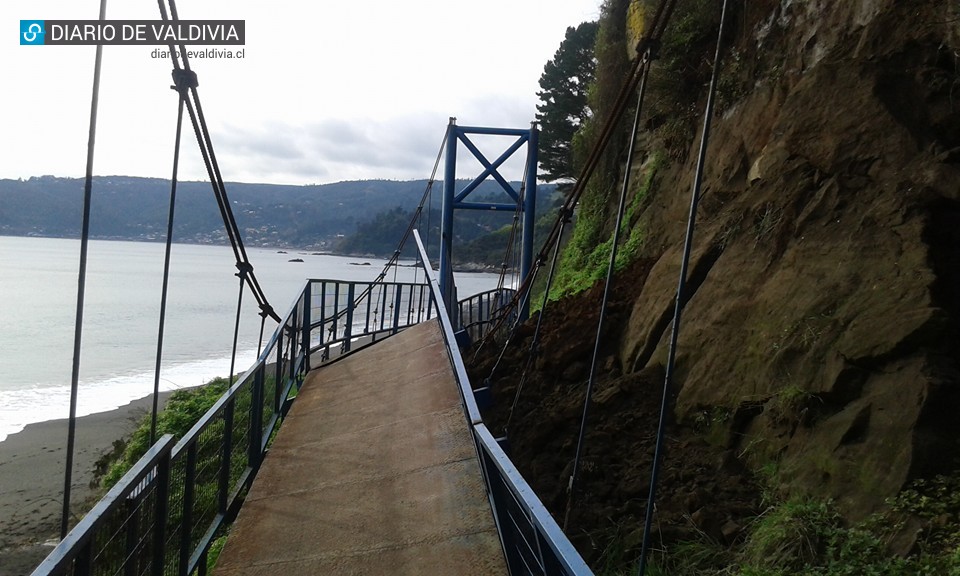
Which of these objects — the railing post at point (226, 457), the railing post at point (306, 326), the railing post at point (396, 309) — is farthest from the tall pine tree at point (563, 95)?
the railing post at point (226, 457)

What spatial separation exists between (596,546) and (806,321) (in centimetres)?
175

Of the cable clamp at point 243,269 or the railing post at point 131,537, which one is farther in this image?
the cable clamp at point 243,269

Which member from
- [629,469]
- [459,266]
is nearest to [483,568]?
[629,469]

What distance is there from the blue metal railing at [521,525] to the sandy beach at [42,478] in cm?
804

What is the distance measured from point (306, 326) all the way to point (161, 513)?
5540mm

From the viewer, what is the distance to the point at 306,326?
868 cm

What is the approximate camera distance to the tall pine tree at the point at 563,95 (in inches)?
1233

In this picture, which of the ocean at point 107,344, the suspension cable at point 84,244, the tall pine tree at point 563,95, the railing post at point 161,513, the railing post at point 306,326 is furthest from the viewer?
the tall pine tree at point 563,95

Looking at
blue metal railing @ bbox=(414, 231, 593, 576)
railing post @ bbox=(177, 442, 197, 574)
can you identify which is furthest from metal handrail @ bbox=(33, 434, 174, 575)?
blue metal railing @ bbox=(414, 231, 593, 576)

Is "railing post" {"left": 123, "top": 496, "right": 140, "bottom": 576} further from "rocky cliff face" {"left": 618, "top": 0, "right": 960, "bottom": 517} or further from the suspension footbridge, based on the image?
"rocky cliff face" {"left": 618, "top": 0, "right": 960, "bottom": 517}

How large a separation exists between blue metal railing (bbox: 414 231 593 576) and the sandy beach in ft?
26.4

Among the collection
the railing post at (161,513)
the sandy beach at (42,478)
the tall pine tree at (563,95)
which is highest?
the tall pine tree at (563,95)

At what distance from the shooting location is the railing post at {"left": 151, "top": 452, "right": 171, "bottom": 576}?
3172 mm

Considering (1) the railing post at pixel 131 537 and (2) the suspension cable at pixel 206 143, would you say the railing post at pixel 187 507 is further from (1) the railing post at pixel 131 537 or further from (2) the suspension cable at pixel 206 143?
(2) the suspension cable at pixel 206 143
